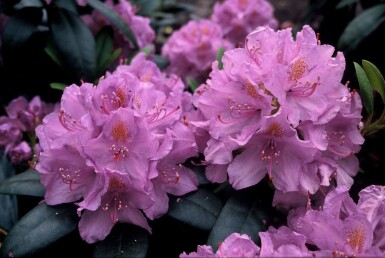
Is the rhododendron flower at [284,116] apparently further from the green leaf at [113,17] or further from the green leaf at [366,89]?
the green leaf at [113,17]

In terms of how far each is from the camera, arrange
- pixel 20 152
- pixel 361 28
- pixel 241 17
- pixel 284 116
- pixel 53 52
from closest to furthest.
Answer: pixel 284 116 < pixel 20 152 < pixel 53 52 < pixel 361 28 < pixel 241 17

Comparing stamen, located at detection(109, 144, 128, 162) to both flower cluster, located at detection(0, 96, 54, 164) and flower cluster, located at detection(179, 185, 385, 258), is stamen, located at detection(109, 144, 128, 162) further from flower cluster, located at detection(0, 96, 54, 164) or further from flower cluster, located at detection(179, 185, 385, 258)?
flower cluster, located at detection(0, 96, 54, 164)

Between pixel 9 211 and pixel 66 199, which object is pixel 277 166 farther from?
pixel 9 211

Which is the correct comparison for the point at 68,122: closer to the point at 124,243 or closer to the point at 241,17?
the point at 124,243

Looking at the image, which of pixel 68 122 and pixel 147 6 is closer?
pixel 68 122

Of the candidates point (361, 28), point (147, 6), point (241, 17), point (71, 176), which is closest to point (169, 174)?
point (71, 176)
